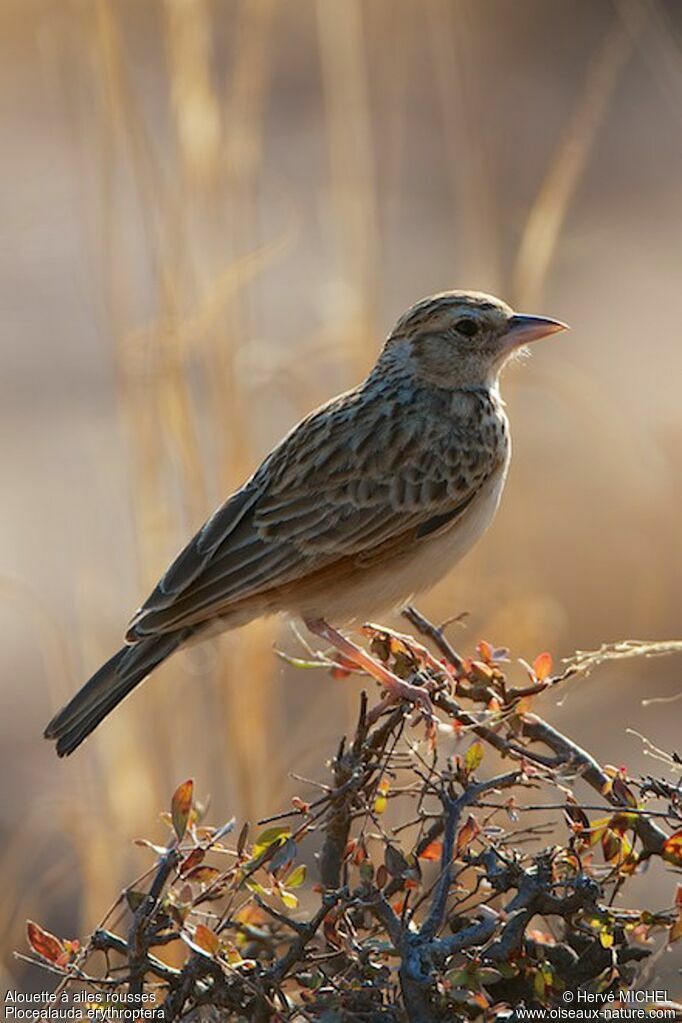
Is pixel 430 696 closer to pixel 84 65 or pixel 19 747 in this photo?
pixel 84 65

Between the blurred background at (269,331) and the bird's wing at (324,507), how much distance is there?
33cm

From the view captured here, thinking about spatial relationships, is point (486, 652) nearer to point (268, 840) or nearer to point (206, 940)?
point (268, 840)

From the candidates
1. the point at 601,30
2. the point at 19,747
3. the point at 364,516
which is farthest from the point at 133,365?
the point at 601,30

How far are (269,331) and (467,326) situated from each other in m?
7.49

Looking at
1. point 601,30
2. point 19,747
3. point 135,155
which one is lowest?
point 19,747

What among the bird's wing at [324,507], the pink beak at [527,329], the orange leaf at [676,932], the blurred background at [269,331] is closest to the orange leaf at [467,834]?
the orange leaf at [676,932]

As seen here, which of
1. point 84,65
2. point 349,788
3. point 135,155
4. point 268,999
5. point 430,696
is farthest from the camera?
point 84,65

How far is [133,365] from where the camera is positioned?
4.64 m

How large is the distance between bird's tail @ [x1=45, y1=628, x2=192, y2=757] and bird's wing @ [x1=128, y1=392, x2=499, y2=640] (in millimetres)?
43

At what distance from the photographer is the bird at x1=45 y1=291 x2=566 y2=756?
3.89 m

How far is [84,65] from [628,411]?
21.1 ft

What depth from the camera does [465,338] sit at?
4629 millimetres

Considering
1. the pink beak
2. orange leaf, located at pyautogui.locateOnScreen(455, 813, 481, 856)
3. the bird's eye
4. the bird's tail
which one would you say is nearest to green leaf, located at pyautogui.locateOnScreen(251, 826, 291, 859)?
orange leaf, located at pyautogui.locateOnScreen(455, 813, 481, 856)

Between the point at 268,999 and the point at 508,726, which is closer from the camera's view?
the point at 268,999
